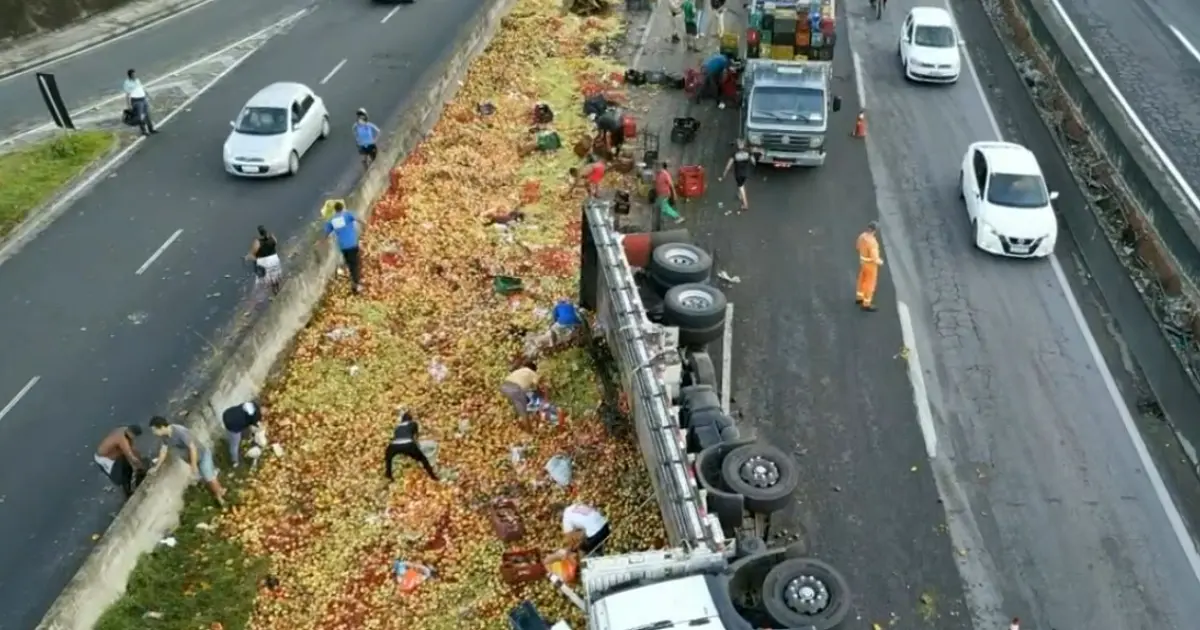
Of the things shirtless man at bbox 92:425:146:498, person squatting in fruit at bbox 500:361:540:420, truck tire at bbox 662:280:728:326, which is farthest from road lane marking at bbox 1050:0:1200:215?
shirtless man at bbox 92:425:146:498

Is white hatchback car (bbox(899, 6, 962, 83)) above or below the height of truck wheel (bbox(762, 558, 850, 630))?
below

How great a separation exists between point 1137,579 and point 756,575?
5591mm

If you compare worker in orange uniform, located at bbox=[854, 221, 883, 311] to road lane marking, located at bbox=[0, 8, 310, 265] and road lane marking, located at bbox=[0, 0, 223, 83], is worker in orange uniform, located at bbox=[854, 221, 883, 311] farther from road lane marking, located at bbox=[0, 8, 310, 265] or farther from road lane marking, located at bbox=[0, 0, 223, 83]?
road lane marking, located at bbox=[0, 0, 223, 83]

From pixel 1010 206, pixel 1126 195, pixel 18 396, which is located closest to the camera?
pixel 18 396

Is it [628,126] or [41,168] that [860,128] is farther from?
[41,168]

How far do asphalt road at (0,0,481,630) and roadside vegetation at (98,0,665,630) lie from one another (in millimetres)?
1929

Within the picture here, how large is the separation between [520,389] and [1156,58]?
23036 millimetres

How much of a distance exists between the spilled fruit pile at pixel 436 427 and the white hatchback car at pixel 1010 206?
8.22 m

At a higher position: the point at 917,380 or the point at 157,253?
the point at 157,253

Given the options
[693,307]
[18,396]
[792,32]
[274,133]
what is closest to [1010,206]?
[792,32]

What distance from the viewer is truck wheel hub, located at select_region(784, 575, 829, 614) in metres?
10.4

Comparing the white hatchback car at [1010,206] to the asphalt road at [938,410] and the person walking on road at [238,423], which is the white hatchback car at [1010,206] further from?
the person walking on road at [238,423]

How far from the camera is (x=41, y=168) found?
2227cm

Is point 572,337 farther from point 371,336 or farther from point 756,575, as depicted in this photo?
point 756,575
